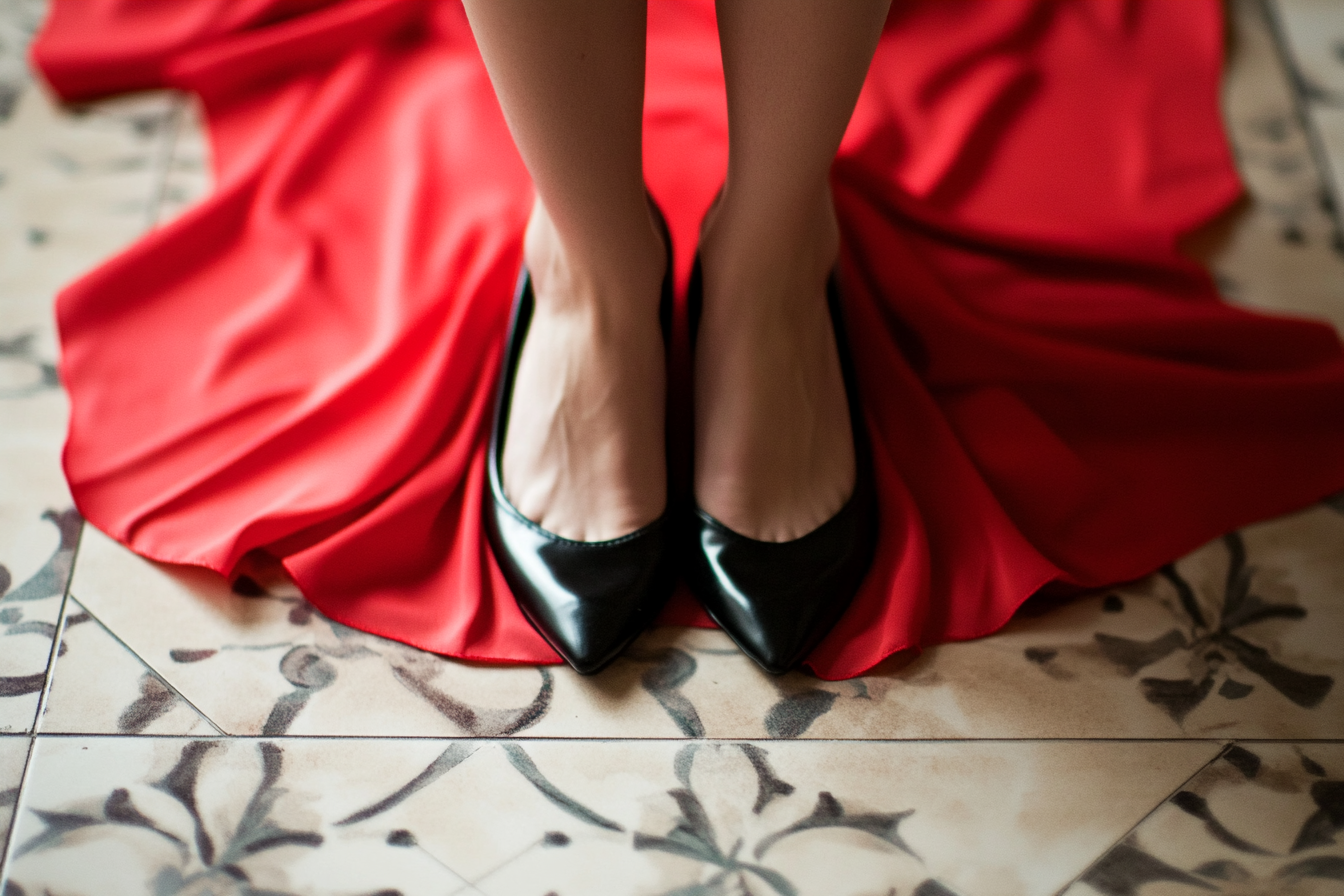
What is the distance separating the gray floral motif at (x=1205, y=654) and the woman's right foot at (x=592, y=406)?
1.00ft

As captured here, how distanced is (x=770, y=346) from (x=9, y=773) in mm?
553

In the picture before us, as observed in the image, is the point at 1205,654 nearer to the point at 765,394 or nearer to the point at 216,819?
the point at 765,394

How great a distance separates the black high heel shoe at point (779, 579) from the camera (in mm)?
630

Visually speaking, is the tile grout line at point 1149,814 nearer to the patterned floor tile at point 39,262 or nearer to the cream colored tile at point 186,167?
the patterned floor tile at point 39,262

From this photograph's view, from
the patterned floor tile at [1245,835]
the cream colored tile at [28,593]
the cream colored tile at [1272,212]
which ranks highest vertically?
the cream colored tile at [1272,212]

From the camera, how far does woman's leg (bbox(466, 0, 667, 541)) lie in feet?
1.72

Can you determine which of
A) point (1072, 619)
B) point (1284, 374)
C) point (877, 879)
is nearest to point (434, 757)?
point (877, 879)

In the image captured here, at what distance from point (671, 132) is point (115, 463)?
1.84 feet

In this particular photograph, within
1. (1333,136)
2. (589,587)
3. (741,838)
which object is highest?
(1333,136)

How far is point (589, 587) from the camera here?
2.07 feet

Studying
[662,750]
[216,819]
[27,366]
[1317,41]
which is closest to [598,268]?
[662,750]

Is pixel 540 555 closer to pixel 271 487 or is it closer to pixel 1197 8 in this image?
pixel 271 487

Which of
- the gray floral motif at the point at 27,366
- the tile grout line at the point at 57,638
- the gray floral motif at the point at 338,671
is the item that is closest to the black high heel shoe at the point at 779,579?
the gray floral motif at the point at 338,671

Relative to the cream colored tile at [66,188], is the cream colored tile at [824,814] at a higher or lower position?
lower
